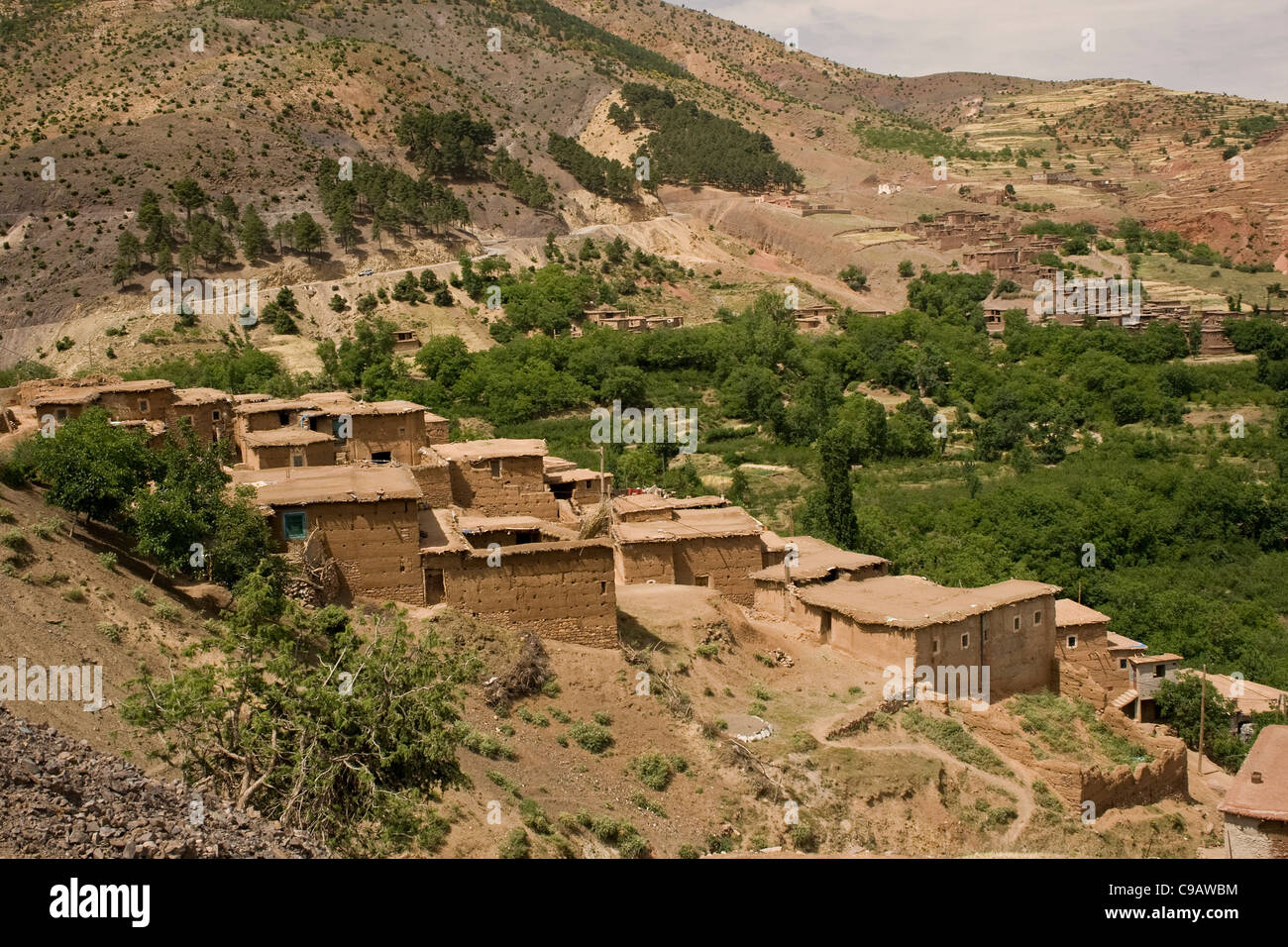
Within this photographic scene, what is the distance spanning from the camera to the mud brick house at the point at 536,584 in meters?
17.6

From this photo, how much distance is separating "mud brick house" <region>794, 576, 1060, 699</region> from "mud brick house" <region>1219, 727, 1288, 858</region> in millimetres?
4851

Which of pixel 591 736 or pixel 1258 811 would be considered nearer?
pixel 1258 811

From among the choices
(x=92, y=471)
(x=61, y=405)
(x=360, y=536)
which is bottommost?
(x=360, y=536)

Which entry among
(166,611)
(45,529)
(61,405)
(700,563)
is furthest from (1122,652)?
(61,405)

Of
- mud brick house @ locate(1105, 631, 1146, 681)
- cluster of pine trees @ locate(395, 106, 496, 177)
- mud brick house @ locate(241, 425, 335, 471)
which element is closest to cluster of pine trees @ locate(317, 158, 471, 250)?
cluster of pine trees @ locate(395, 106, 496, 177)

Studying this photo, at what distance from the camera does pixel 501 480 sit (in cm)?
2461

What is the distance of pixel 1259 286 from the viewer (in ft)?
238

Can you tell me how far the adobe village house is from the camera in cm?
1756

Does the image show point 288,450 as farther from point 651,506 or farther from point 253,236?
point 253,236

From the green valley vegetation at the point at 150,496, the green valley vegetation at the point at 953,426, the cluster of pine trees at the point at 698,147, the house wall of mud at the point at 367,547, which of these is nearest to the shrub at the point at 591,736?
the house wall of mud at the point at 367,547

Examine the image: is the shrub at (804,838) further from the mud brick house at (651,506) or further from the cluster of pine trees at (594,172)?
the cluster of pine trees at (594,172)

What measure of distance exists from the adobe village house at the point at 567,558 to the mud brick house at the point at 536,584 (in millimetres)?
21

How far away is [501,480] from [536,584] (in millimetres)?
7127
